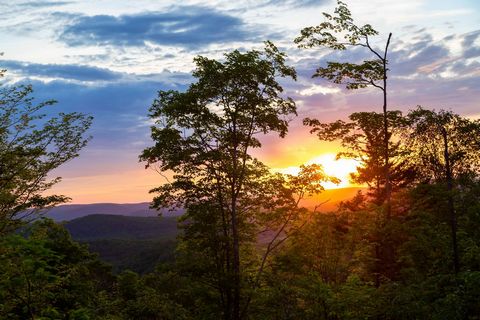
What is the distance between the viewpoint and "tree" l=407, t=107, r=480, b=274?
3325 cm

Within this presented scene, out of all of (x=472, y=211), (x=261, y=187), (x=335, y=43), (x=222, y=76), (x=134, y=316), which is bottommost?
(x=134, y=316)

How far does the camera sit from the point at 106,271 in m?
60.1

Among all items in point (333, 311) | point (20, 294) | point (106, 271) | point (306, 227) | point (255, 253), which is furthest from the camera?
point (106, 271)

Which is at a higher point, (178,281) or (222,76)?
(222,76)

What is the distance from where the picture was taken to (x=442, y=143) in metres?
33.8

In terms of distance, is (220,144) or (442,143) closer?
(220,144)

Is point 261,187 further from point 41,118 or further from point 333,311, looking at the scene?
point 41,118

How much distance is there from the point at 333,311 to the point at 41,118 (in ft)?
58.3

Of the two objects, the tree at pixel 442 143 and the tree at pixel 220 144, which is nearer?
the tree at pixel 220 144

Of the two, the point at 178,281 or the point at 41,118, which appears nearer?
the point at 41,118

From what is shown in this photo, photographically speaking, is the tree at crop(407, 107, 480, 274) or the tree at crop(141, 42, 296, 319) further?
the tree at crop(407, 107, 480, 274)

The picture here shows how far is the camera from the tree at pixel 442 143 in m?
33.2

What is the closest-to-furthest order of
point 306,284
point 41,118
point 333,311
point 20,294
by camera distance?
point 20,294 < point 41,118 < point 333,311 < point 306,284

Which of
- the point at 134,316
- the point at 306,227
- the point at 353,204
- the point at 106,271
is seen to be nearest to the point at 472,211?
the point at 306,227
